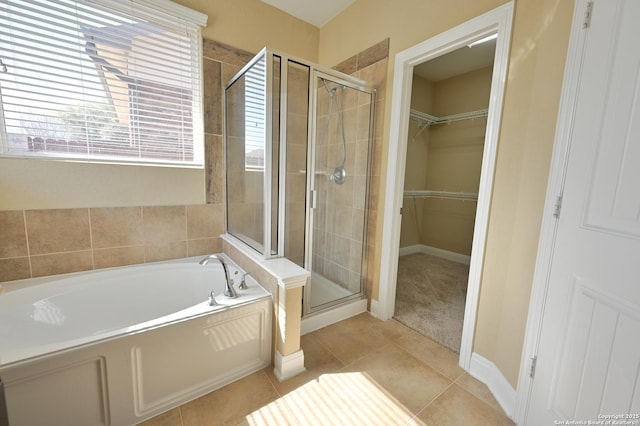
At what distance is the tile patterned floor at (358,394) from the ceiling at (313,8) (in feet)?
9.56

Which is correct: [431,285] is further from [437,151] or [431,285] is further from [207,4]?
[207,4]

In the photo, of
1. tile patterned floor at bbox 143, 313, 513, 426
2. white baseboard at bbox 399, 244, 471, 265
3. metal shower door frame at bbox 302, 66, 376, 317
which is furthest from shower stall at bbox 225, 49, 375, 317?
white baseboard at bbox 399, 244, 471, 265

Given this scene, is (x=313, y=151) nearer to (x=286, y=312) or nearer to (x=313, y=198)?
(x=313, y=198)

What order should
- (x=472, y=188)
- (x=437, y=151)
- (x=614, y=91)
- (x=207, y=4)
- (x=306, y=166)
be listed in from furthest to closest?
(x=437, y=151), (x=472, y=188), (x=207, y=4), (x=306, y=166), (x=614, y=91)

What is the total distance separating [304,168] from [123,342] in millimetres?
1415

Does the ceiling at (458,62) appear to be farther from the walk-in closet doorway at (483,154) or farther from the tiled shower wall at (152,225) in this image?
the tiled shower wall at (152,225)

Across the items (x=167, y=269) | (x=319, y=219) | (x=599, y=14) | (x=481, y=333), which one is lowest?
(x=481, y=333)

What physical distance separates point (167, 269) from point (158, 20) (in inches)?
75.1

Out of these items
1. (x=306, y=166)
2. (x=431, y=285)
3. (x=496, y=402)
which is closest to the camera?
(x=496, y=402)

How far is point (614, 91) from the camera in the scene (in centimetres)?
90

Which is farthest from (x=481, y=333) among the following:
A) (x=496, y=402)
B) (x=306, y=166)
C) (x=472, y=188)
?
(x=472, y=188)

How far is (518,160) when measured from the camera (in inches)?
53.8

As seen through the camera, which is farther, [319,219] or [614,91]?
[319,219]

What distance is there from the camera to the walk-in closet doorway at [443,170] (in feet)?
10.4
